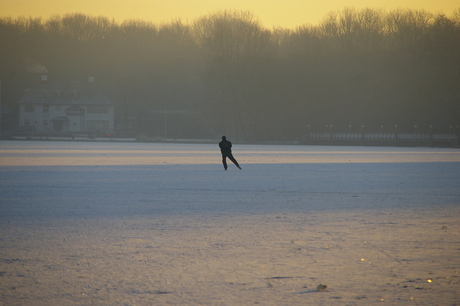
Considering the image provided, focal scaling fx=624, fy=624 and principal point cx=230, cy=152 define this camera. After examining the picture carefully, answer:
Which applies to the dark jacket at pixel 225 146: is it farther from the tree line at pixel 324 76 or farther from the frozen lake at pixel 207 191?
the tree line at pixel 324 76

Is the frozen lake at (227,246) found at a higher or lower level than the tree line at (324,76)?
lower

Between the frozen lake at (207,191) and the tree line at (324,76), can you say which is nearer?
the frozen lake at (207,191)

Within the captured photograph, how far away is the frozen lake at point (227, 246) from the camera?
5.79 meters

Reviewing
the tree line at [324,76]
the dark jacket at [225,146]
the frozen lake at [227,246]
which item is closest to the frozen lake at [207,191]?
the frozen lake at [227,246]

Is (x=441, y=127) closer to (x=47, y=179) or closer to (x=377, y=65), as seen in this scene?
(x=377, y=65)

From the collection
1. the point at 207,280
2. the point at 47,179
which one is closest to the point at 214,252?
the point at 207,280

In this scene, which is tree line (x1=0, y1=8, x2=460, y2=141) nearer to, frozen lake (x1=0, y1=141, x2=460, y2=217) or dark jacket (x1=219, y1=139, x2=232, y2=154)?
dark jacket (x1=219, y1=139, x2=232, y2=154)

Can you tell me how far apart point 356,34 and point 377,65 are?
487cm

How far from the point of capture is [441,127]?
6875 cm

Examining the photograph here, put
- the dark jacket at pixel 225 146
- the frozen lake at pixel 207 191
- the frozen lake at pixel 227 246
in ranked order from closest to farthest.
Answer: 1. the frozen lake at pixel 227 246
2. the frozen lake at pixel 207 191
3. the dark jacket at pixel 225 146

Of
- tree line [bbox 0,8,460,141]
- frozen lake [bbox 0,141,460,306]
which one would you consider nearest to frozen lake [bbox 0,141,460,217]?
frozen lake [bbox 0,141,460,306]

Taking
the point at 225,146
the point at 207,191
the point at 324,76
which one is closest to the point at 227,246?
the point at 207,191

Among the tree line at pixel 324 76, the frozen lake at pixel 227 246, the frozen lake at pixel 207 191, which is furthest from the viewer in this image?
the tree line at pixel 324 76

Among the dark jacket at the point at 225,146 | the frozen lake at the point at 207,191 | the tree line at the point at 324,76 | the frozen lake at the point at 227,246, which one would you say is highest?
the tree line at the point at 324,76
